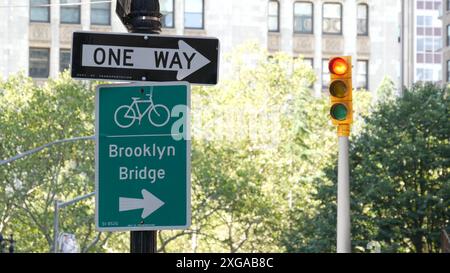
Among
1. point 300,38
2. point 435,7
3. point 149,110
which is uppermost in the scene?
point 435,7

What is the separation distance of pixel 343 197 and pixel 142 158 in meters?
9.10

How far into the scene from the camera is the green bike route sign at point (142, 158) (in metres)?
7.89

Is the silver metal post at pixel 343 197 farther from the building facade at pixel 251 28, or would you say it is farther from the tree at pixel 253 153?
the building facade at pixel 251 28

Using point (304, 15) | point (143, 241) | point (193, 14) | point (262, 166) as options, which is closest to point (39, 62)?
point (193, 14)

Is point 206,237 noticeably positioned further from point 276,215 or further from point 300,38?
point 300,38

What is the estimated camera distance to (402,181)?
48.0 m

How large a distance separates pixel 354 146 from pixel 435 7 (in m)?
101

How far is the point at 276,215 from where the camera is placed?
6425cm

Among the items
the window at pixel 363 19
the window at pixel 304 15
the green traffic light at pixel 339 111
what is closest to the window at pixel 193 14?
the window at pixel 304 15

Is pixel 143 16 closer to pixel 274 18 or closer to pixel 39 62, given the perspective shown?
pixel 39 62

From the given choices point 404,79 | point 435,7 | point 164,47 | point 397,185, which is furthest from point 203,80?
point 435,7

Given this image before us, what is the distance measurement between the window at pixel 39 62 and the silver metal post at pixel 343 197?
7685cm

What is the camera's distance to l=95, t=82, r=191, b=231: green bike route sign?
7887mm

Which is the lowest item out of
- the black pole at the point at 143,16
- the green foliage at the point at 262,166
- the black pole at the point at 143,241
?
the black pole at the point at 143,241
